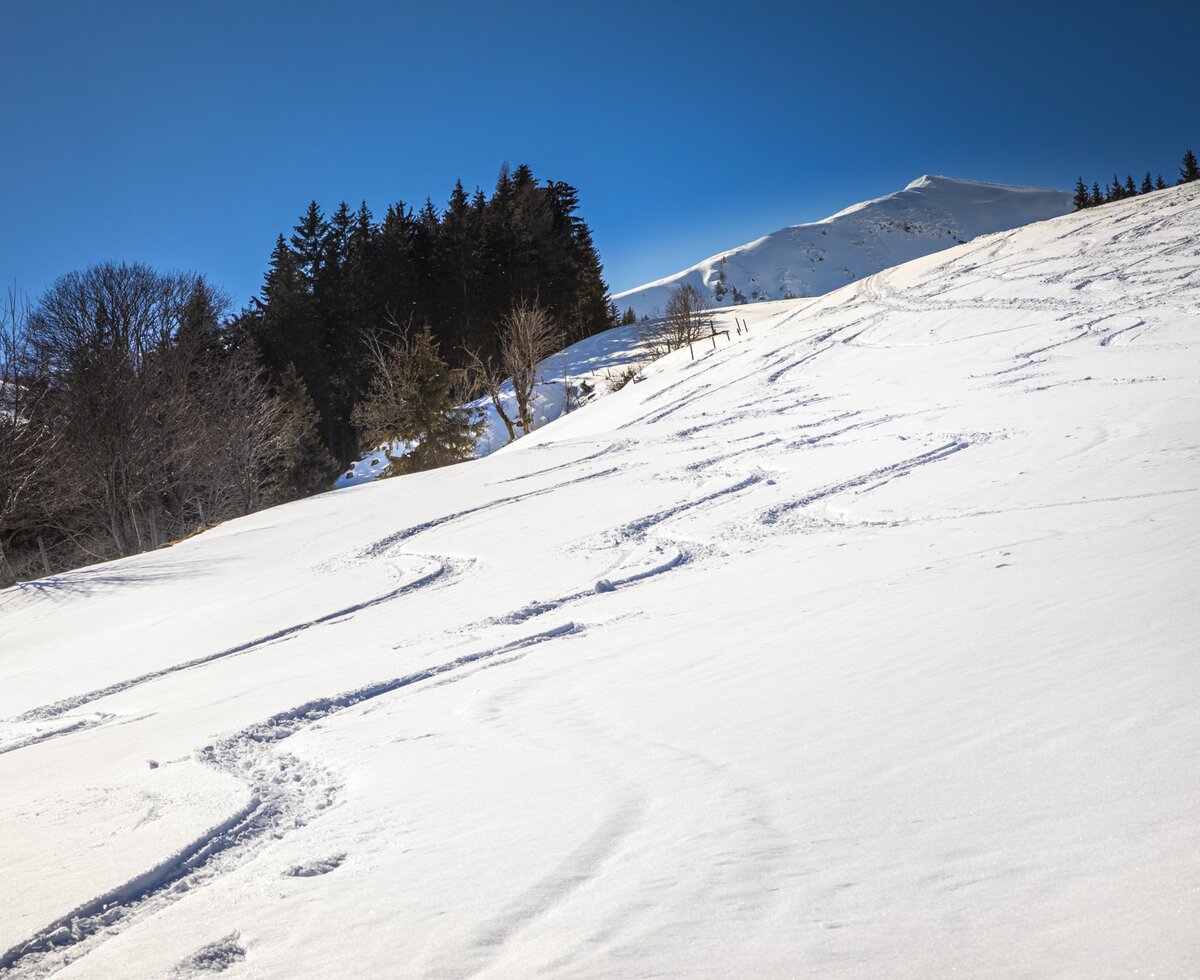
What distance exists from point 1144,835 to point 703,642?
96.1 inches

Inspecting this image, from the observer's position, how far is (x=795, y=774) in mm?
2340

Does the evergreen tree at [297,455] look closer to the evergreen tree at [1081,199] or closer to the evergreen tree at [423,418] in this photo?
the evergreen tree at [423,418]

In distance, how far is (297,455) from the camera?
29859 millimetres

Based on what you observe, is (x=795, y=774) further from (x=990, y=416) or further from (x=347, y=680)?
(x=990, y=416)

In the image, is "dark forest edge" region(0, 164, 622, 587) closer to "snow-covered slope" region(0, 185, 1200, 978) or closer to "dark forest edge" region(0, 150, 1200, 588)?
"dark forest edge" region(0, 150, 1200, 588)

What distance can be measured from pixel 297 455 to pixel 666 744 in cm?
2973

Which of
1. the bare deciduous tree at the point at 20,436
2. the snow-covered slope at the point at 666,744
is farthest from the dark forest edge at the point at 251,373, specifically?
the snow-covered slope at the point at 666,744

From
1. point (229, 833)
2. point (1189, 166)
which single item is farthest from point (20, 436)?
point (1189, 166)

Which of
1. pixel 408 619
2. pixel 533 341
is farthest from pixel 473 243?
→ pixel 408 619

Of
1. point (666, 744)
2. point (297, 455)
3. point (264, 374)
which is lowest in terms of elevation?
point (666, 744)

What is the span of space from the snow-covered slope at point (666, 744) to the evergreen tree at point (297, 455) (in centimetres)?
2127

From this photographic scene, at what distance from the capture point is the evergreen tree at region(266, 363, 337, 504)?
28691mm

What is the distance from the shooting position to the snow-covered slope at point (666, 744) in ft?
5.41

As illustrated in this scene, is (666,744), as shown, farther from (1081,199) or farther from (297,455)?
(1081,199)
